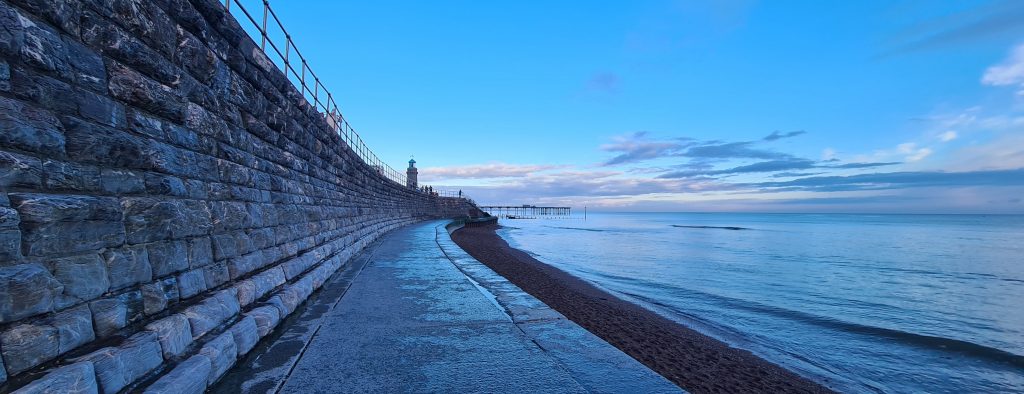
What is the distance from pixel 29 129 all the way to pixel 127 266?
3.43ft

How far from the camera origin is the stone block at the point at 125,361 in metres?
2.42

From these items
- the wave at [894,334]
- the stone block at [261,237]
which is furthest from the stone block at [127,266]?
the wave at [894,334]

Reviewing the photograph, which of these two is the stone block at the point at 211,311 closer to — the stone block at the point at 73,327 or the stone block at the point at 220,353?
the stone block at the point at 220,353

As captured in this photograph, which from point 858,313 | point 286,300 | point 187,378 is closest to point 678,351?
point 286,300

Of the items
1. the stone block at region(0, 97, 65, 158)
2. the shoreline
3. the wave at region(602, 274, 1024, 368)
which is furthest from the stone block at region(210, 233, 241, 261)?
the wave at region(602, 274, 1024, 368)

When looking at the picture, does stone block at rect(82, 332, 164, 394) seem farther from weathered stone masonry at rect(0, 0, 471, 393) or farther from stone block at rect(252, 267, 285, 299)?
stone block at rect(252, 267, 285, 299)

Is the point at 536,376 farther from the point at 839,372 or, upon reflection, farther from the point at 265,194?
the point at 839,372

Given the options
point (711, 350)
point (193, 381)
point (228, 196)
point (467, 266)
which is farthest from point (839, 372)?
point (228, 196)

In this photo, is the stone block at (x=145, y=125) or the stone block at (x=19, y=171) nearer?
the stone block at (x=19, y=171)

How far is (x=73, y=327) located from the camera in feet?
8.02

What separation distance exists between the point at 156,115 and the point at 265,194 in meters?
2.46

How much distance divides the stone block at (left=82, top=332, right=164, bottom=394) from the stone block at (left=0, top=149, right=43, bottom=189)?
95 centimetres

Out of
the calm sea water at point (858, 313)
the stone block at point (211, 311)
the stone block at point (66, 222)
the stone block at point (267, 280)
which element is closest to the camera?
the stone block at point (66, 222)

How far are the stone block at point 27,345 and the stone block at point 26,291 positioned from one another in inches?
2.6
